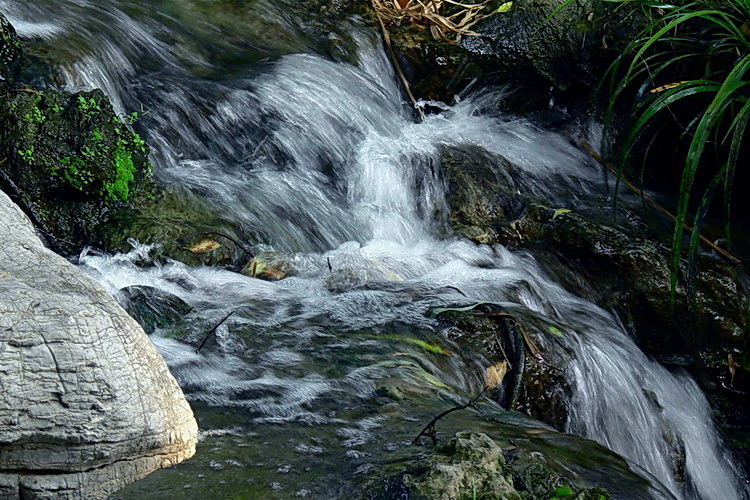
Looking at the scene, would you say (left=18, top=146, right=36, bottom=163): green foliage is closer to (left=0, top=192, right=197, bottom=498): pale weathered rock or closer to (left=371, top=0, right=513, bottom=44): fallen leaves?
(left=0, top=192, right=197, bottom=498): pale weathered rock

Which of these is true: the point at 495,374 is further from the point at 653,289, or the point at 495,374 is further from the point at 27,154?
the point at 27,154

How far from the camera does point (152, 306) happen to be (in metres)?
3.81

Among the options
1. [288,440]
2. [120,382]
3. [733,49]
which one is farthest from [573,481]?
[733,49]

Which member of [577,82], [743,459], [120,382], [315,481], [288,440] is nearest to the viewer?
[120,382]

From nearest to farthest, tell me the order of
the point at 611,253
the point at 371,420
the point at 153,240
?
the point at 371,420, the point at 153,240, the point at 611,253

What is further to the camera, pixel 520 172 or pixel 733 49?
pixel 520 172

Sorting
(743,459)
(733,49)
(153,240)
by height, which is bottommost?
(743,459)

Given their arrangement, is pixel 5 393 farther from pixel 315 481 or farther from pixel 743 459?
pixel 743 459

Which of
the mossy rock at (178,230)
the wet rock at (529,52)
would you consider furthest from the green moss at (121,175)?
the wet rock at (529,52)

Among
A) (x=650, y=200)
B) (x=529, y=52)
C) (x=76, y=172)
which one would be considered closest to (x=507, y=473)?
(x=76, y=172)

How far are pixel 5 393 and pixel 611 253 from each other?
13.8 feet

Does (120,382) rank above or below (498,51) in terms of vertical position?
below

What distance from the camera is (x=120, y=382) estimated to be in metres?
2.16

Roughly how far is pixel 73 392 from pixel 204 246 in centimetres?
273
